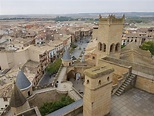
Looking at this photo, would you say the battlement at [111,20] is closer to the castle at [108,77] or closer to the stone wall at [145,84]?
the castle at [108,77]

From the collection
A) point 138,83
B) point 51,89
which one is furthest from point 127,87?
point 51,89

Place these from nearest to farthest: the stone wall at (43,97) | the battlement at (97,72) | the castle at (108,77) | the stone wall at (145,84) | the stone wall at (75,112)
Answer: the battlement at (97,72) → the castle at (108,77) → the stone wall at (75,112) → the stone wall at (145,84) → the stone wall at (43,97)

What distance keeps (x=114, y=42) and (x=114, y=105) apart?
36.5 ft

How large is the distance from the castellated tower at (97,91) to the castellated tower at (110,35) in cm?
1090

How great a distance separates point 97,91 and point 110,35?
1217cm

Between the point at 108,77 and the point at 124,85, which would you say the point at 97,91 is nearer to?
the point at 108,77

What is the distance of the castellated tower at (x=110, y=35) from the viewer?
20.2 metres

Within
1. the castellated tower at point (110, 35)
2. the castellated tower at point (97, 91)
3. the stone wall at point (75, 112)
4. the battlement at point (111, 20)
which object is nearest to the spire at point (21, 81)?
the castellated tower at point (110, 35)

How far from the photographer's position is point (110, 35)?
67.3 ft

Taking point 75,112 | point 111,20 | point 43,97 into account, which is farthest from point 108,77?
point 43,97

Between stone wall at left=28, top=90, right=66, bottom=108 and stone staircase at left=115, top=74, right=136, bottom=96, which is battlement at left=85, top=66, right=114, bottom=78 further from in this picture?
stone wall at left=28, top=90, right=66, bottom=108

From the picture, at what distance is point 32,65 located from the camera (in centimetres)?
3850

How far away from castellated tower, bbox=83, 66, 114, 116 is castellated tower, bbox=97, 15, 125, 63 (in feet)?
35.8

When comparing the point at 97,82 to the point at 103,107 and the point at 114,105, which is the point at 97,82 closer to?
the point at 103,107
